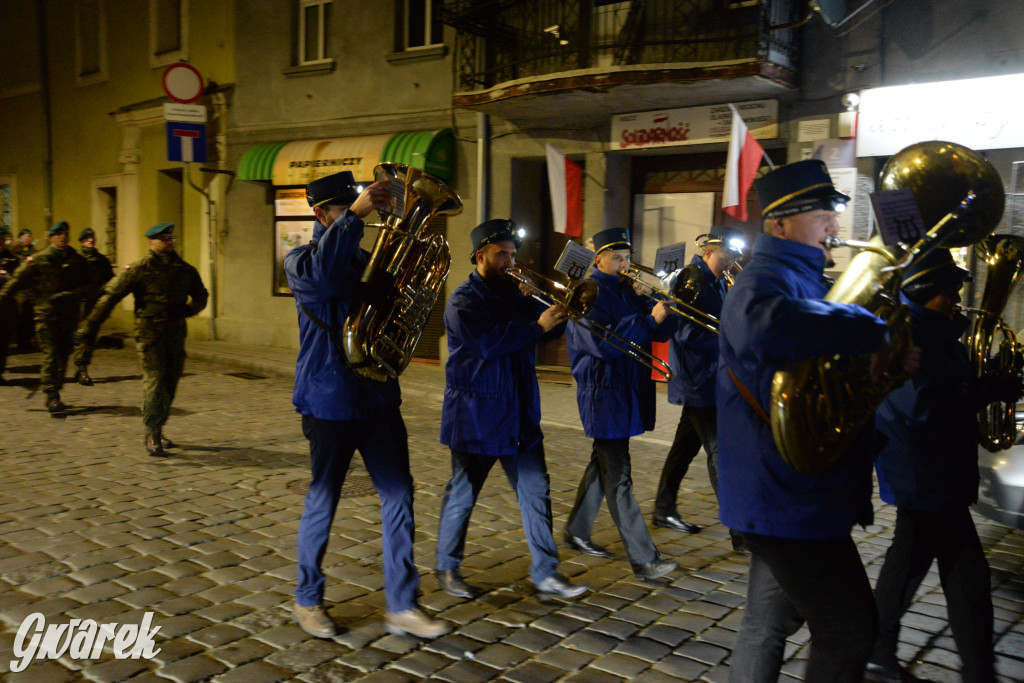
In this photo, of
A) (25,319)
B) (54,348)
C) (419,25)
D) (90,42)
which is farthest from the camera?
(90,42)

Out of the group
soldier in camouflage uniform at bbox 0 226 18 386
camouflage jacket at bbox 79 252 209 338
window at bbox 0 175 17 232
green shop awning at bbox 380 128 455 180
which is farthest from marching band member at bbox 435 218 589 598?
window at bbox 0 175 17 232

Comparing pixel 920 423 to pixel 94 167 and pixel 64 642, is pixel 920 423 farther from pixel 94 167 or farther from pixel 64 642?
pixel 94 167

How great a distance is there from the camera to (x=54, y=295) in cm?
1040

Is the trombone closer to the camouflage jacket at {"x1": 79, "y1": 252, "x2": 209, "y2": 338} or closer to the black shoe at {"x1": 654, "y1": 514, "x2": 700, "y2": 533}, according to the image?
the black shoe at {"x1": 654, "y1": 514, "x2": 700, "y2": 533}

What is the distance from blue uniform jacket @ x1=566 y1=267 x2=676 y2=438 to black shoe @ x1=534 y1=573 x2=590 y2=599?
800 millimetres

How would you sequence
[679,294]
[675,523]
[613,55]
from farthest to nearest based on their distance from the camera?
1. [613,55]
2. [675,523]
3. [679,294]

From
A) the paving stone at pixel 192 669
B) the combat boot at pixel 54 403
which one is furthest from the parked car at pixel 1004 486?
the combat boot at pixel 54 403

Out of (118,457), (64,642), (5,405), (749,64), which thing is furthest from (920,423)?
(5,405)

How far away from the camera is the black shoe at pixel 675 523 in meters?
5.77

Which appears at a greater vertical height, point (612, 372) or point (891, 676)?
point (612, 372)

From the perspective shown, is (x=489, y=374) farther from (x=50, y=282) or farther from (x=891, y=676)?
(x=50, y=282)

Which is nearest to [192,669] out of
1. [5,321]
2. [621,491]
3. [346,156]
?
[621,491]

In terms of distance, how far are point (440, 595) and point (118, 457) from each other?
14.4 feet

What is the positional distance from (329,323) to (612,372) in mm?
1755
